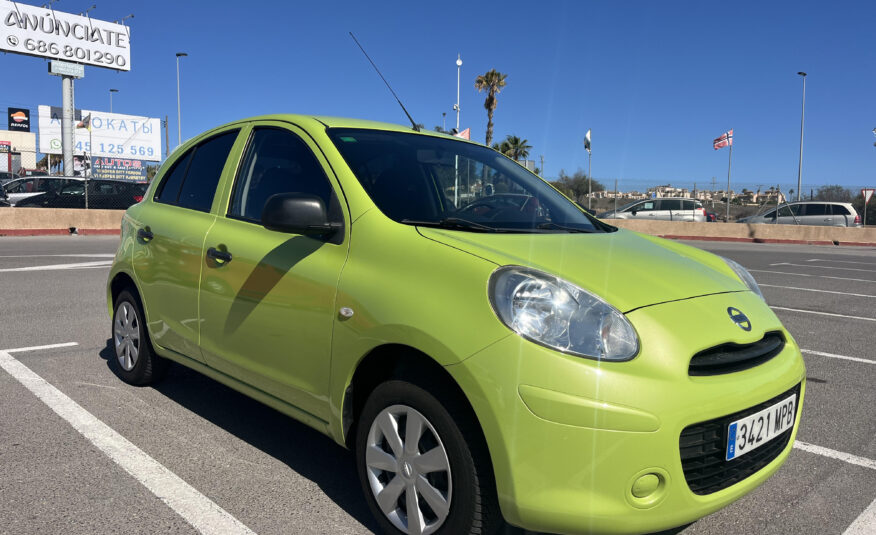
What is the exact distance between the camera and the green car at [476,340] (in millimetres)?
1967

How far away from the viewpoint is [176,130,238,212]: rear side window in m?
3.58

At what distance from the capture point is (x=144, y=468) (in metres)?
3.00

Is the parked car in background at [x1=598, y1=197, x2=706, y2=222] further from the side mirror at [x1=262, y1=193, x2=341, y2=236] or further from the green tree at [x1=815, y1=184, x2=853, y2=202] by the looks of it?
the side mirror at [x1=262, y1=193, x2=341, y2=236]

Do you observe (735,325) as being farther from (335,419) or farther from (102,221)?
(102,221)

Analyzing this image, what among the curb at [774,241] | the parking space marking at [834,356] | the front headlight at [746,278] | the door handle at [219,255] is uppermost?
the door handle at [219,255]

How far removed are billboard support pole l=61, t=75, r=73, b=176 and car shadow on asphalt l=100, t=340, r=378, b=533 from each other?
39757 mm

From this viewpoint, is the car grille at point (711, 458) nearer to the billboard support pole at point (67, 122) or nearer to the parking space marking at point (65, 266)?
the parking space marking at point (65, 266)

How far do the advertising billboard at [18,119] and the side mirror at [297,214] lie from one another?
3376 inches

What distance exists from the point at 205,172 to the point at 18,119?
85.5 m

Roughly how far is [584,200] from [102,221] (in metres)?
22.3

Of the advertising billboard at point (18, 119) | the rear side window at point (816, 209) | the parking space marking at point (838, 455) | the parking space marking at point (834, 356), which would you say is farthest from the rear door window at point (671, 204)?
the advertising billboard at point (18, 119)

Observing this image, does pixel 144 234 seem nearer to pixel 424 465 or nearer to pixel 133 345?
pixel 133 345

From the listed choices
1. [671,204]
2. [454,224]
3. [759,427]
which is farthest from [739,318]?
[671,204]

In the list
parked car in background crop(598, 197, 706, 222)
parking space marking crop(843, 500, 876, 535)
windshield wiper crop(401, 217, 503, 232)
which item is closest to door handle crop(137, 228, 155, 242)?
windshield wiper crop(401, 217, 503, 232)
